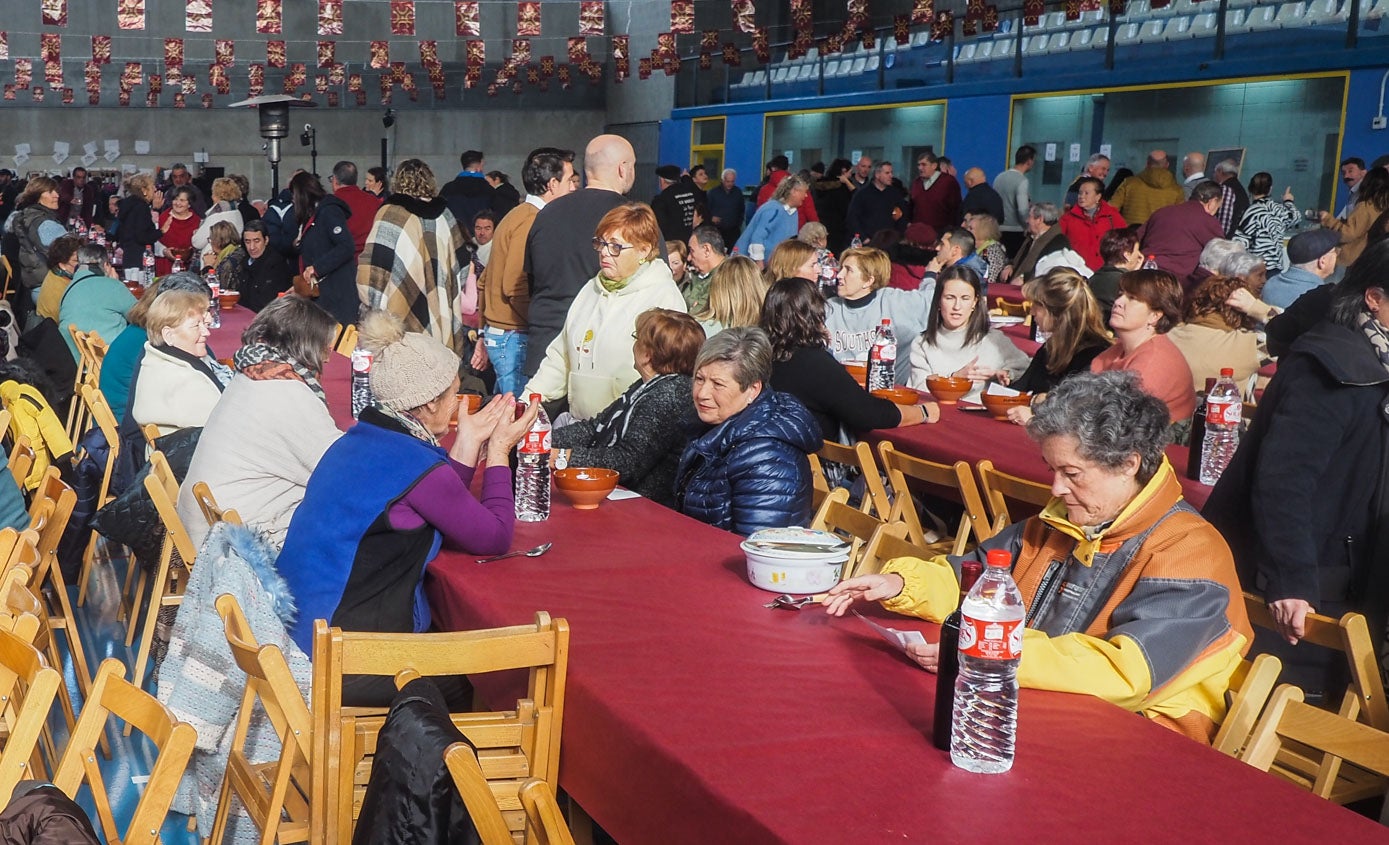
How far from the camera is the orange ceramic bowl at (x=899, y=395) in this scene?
15.3 feet

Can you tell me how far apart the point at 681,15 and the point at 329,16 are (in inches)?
214

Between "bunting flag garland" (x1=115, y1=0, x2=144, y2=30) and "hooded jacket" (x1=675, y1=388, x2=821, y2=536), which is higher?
"bunting flag garland" (x1=115, y1=0, x2=144, y2=30)

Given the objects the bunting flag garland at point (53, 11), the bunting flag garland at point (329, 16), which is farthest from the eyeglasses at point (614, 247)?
the bunting flag garland at point (329, 16)

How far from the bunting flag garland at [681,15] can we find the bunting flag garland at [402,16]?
431 centimetres

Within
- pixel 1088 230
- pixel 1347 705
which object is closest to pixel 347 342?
pixel 1347 705

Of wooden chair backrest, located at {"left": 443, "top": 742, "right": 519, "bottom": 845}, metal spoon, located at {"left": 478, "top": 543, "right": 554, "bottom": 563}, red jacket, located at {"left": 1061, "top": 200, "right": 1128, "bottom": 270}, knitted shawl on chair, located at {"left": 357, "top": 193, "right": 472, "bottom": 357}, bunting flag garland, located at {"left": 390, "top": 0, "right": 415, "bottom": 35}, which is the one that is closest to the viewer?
wooden chair backrest, located at {"left": 443, "top": 742, "right": 519, "bottom": 845}

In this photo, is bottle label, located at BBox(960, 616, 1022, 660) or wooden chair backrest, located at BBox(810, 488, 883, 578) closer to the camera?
bottle label, located at BBox(960, 616, 1022, 660)

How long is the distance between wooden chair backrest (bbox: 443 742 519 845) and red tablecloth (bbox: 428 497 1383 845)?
27cm

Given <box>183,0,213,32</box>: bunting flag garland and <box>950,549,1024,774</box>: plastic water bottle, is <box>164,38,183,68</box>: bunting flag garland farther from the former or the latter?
<box>950,549,1024,774</box>: plastic water bottle

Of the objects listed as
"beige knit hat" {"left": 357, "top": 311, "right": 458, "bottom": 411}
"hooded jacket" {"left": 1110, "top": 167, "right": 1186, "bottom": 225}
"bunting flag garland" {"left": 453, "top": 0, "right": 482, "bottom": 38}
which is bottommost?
"beige knit hat" {"left": 357, "top": 311, "right": 458, "bottom": 411}

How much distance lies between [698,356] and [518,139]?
19939mm

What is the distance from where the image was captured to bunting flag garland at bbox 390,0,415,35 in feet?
66.5

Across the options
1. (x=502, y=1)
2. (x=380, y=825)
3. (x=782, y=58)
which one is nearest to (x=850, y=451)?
(x=380, y=825)

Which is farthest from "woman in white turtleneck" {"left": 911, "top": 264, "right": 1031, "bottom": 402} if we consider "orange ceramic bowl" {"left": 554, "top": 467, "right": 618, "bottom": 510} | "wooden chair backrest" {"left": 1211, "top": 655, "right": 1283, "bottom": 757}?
"wooden chair backrest" {"left": 1211, "top": 655, "right": 1283, "bottom": 757}
